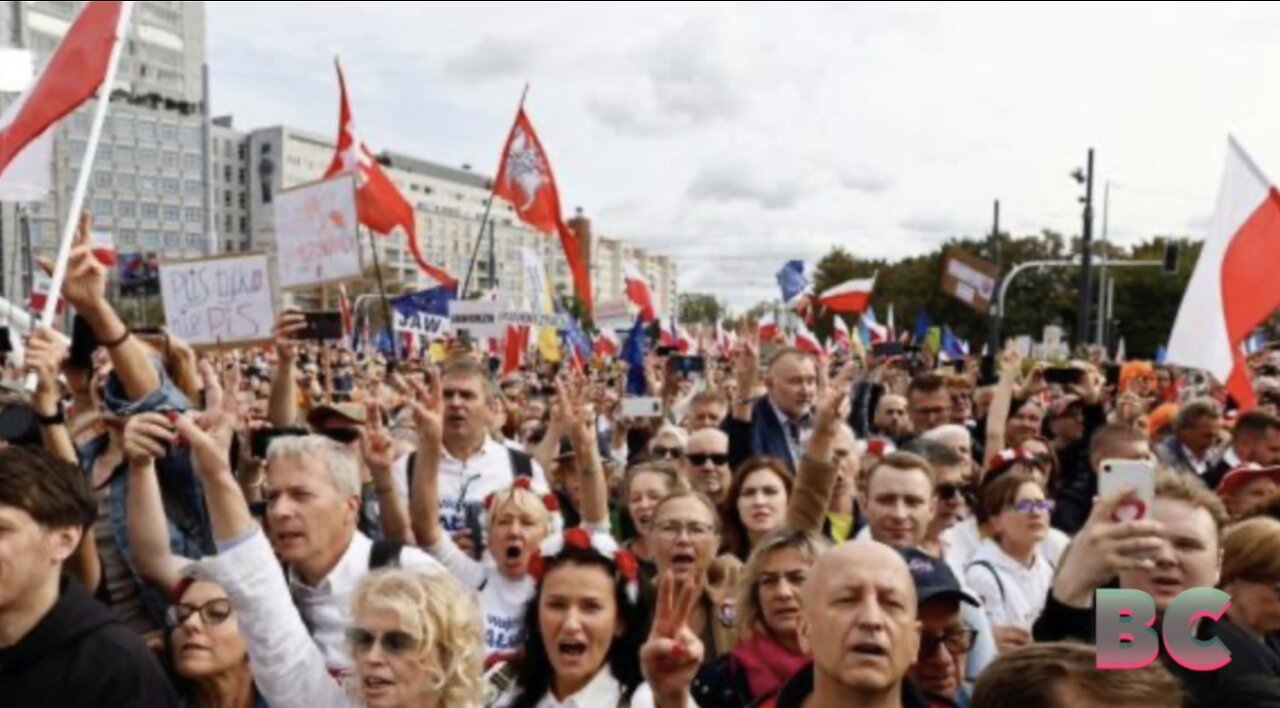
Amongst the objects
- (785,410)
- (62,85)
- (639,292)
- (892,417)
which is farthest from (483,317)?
(639,292)

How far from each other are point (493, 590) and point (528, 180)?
8.29m

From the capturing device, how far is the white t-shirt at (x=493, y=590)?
163 inches

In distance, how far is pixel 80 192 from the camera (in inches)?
196

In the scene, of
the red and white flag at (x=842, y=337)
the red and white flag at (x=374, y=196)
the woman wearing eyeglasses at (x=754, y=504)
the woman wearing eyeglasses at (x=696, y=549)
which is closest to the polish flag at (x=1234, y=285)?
the woman wearing eyeglasses at (x=754, y=504)

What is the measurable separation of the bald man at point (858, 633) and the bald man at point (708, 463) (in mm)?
3173

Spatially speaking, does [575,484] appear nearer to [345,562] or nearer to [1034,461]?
[1034,461]

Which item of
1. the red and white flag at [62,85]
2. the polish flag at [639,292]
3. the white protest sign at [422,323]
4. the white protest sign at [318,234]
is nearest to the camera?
the red and white flag at [62,85]

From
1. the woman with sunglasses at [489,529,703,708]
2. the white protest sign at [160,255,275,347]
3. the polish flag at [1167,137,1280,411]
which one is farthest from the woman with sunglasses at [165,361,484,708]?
the polish flag at [1167,137,1280,411]

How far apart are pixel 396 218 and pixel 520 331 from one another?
2.14 meters

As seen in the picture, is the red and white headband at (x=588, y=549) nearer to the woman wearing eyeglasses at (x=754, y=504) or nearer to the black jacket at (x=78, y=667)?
the black jacket at (x=78, y=667)

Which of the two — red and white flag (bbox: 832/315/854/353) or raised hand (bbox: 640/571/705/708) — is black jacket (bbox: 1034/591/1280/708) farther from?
red and white flag (bbox: 832/315/854/353)

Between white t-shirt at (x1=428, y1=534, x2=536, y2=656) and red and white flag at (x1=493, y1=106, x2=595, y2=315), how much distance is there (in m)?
7.75

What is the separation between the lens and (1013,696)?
1954mm

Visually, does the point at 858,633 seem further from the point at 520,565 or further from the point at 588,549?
the point at 520,565
